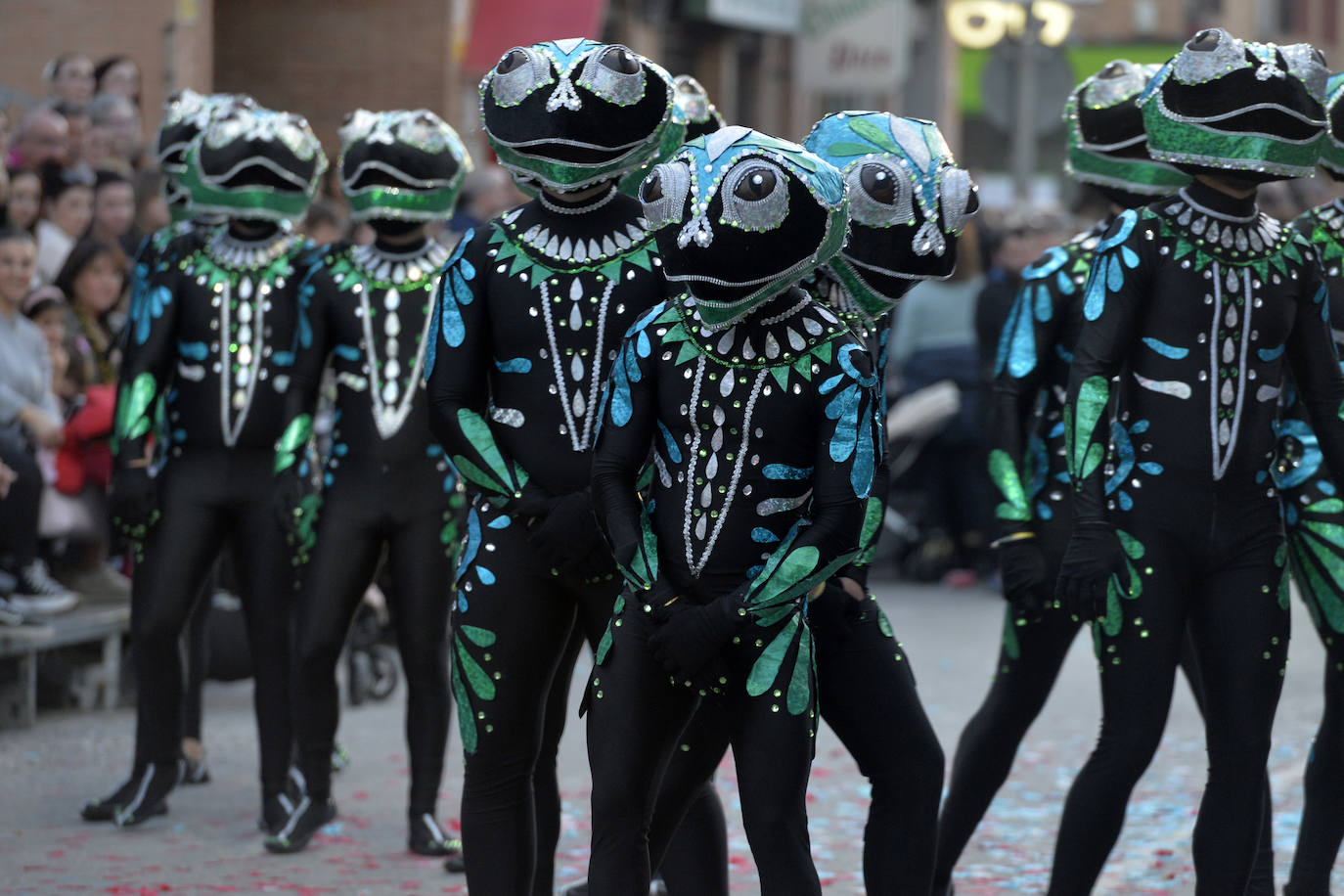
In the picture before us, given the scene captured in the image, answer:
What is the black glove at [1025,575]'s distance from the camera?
520 centimetres

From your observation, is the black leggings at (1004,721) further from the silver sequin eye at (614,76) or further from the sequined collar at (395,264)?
the sequined collar at (395,264)

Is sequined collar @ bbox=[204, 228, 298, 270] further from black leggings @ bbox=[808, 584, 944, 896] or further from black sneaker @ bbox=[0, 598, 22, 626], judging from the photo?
black leggings @ bbox=[808, 584, 944, 896]

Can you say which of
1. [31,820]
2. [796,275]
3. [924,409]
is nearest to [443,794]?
[31,820]

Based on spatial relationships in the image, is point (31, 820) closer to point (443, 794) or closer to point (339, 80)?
Answer: point (443, 794)

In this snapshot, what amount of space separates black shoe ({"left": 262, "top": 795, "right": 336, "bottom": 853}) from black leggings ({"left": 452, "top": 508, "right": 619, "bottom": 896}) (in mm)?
1827

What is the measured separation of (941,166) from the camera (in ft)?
15.3

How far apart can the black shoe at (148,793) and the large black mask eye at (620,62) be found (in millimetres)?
3080

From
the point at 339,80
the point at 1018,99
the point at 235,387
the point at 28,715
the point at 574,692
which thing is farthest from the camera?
the point at 339,80

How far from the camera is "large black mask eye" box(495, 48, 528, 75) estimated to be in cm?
460

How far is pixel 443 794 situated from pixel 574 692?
2152mm

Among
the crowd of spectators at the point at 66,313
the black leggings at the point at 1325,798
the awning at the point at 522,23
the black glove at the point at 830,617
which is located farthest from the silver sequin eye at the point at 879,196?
the awning at the point at 522,23

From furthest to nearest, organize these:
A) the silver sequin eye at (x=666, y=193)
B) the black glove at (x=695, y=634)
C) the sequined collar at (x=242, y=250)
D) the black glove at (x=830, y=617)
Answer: the sequined collar at (x=242, y=250), the black glove at (x=830, y=617), the silver sequin eye at (x=666, y=193), the black glove at (x=695, y=634)

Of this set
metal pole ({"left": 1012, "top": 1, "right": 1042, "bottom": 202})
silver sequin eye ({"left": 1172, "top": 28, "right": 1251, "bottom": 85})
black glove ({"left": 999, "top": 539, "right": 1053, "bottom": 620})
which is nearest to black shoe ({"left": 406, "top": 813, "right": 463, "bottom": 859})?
black glove ({"left": 999, "top": 539, "right": 1053, "bottom": 620})

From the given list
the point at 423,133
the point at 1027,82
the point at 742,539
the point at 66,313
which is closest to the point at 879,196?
the point at 742,539
